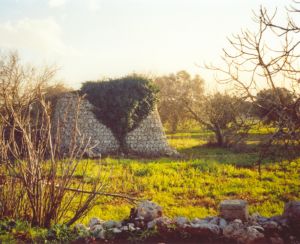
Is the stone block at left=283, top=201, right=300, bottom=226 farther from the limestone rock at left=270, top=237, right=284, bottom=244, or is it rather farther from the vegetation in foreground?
the limestone rock at left=270, top=237, right=284, bottom=244

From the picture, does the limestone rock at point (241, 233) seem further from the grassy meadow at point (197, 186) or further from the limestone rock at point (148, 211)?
the grassy meadow at point (197, 186)

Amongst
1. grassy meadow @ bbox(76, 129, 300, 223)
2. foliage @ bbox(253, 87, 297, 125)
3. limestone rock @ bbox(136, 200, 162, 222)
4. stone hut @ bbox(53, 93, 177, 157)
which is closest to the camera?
foliage @ bbox(253, 87, 297, 125)

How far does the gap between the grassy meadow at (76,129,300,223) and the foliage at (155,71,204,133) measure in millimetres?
18739

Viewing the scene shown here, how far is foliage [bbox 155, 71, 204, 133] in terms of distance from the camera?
34.3 m

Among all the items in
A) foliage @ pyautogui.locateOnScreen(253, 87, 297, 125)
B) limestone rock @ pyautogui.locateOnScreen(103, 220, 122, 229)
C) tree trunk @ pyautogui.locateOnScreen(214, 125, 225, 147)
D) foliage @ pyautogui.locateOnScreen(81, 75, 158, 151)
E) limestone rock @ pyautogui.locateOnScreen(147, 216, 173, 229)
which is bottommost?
limestone rock @ pyautogui.locateOnScreen(103, 220, 122, 229)

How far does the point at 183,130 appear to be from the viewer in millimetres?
38156

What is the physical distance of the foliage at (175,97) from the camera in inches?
1351

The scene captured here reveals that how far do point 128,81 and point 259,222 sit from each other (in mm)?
16062

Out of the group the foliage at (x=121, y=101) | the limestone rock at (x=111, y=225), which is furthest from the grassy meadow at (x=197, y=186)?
the foliage at (x=121, y=101)

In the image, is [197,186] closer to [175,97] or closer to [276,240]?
[276,240]

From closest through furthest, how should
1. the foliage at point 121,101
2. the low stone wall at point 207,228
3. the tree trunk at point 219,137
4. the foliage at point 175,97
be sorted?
the low stone wall at point 207,228, the foliage at point 121,101, the tree trunk at point 219,137, the foliage at point 175,97

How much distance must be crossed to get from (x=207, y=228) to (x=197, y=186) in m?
5.36

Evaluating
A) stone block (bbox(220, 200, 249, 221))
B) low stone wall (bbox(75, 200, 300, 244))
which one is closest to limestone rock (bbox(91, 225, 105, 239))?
low stone wall (bbox(75, 200, 300, 244))

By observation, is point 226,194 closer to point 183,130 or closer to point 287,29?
point 287,29
